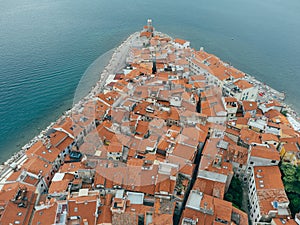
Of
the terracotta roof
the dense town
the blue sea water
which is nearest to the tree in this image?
the dense town

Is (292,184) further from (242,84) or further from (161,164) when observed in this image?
(242,84)

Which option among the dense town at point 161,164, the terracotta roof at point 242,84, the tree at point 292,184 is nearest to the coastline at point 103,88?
the dense town at point 161,164

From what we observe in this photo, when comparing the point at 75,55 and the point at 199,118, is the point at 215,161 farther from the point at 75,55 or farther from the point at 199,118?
the point at 75,55

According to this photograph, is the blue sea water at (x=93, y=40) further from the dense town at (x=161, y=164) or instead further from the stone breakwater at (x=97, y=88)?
the dense town at (x=161, y=164)

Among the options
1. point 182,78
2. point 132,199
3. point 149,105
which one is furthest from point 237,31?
point 132,199

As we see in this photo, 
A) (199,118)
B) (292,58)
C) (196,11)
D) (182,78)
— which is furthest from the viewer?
(196,11)
